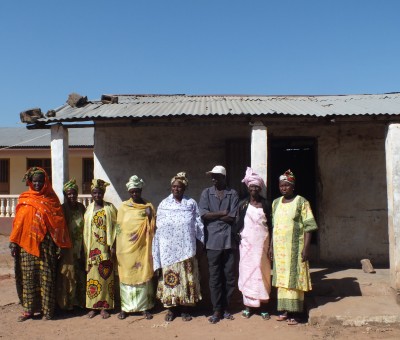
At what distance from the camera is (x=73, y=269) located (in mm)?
4465

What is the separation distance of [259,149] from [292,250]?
4.32 feet

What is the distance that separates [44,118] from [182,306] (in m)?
2.88

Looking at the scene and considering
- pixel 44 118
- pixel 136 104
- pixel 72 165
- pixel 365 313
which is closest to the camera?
pixel 365 313

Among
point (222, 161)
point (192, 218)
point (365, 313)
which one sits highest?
point (222, 161)

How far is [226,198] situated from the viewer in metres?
4.32

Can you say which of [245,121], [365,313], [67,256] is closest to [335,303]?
[365,313]

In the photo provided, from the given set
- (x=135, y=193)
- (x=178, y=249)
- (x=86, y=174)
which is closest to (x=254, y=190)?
(x=178, y=249)

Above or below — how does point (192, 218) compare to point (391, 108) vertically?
below

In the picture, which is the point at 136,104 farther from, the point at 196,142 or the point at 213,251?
the point at 213,251

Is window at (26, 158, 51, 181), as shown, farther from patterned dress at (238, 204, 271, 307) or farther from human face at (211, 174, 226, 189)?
patterned dress at (238, 204, 271, 307)

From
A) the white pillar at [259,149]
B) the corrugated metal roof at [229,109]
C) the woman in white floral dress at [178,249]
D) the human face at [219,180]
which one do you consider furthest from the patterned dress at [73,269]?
the white pillar at [259,149]

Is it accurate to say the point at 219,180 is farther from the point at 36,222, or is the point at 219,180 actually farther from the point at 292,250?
the point at 36,222

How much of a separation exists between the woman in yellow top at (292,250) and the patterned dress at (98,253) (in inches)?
73.5

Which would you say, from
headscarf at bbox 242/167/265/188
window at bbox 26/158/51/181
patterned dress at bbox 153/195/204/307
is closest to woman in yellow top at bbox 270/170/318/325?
headscarf at bbox 242/167/265/188
